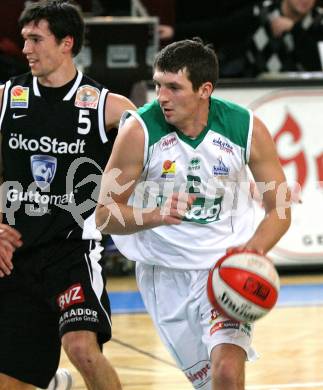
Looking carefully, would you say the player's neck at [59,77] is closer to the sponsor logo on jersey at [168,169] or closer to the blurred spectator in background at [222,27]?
the sponsor logo on jersey at [168,169]

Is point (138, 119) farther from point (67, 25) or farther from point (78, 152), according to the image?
point (67, 25)

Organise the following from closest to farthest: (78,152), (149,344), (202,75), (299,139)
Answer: (202,75) → (78,152) → (149,344) → (299,139)

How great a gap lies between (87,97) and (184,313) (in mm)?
1135

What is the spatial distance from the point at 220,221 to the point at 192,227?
0.13m

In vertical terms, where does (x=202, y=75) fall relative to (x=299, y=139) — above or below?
above

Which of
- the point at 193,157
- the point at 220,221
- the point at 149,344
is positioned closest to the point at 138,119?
the point at 193,157

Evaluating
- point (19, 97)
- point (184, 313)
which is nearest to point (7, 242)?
point (19, 97)

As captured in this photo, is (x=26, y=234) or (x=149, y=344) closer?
(x=26, y=234)

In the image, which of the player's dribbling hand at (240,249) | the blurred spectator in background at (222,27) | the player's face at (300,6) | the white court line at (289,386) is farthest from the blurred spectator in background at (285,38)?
the player's dribbling hand at (240,249)

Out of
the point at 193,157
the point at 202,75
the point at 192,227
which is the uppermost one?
the point at 202,75

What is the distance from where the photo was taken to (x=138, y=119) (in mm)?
4879

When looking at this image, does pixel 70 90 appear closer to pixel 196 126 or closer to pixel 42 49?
pixel 42 49

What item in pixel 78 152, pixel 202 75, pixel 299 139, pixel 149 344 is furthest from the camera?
pixel 299 139

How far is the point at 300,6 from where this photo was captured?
1047 cm
